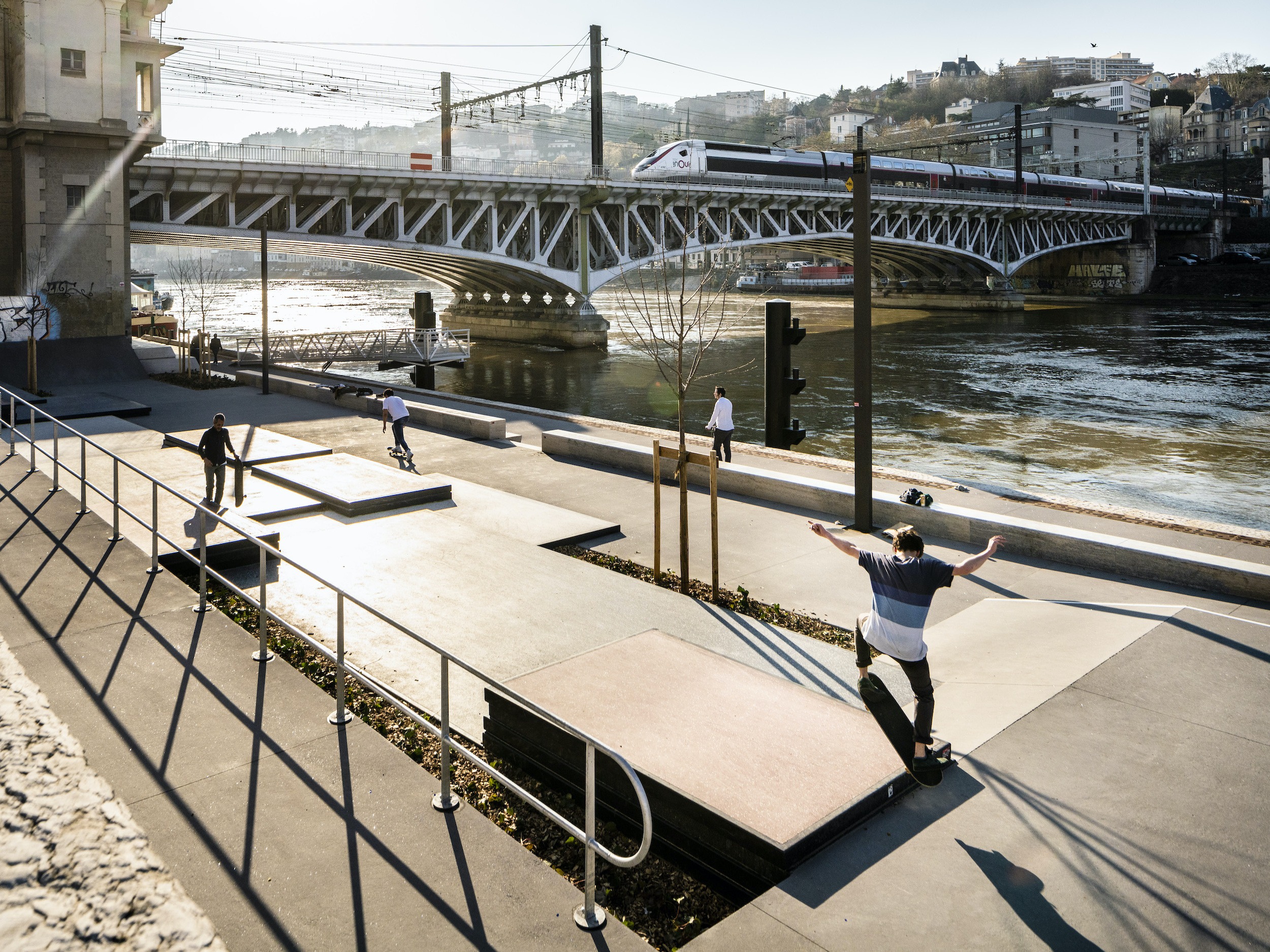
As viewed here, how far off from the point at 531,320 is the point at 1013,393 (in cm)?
3183

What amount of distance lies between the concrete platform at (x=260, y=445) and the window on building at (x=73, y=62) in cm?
1763

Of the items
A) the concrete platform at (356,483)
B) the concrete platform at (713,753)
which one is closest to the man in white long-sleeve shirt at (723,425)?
the concrete platform at (356,483)

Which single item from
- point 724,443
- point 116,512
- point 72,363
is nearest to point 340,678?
point 116,512

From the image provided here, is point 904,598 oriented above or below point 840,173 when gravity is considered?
below

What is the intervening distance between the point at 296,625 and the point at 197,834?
3789 millimetres

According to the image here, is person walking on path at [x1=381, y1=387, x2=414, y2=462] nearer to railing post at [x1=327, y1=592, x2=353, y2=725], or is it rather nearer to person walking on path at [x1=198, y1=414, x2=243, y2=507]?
person walking on path at [x1=198, y1=414, x2=243, y2=507]

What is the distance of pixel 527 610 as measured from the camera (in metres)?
8.54

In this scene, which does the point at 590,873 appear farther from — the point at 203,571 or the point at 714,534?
the point at 714,534

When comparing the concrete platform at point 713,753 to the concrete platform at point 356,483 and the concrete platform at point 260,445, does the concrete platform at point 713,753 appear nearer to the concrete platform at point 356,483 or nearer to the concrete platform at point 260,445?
the concrete platform at point 356,483

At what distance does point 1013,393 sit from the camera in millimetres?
36625

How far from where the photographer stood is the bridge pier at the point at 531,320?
5766 centimetres

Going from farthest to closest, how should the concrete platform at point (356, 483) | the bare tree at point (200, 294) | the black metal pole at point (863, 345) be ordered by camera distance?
the bare tree at point (200, 294) < the concrete platform at point (356, 483) < the black metal pole at point (863, 345)

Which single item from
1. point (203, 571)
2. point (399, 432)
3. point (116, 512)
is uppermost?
point (399, 432)

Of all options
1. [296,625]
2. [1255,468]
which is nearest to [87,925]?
→ [296,625]
